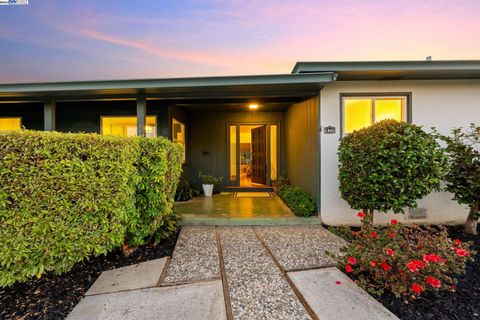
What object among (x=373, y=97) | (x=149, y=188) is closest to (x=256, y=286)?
(x=149, y=188)

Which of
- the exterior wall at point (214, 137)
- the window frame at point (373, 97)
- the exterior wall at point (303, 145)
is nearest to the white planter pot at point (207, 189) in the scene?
the exterior wall at point (214, 137)

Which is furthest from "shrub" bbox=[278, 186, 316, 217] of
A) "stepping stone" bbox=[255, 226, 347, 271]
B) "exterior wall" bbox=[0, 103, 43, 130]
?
"exterior wall" bbox=[0, 103, 43, 130]

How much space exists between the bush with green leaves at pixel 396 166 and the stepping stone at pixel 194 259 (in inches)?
81.0

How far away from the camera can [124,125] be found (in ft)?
19.4

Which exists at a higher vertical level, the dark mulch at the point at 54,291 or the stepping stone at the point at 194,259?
the stepping stone at the point at 194,259

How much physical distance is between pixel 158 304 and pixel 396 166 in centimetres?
315

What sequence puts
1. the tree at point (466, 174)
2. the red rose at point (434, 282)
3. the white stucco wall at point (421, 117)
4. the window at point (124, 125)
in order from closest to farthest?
the red rose at point (434, 282) → the tree at point (466, 174) → the white stucco wall at point (421, 117) → the window at point (124, 125)

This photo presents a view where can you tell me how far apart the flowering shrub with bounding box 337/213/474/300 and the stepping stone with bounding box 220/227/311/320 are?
2.13 feet

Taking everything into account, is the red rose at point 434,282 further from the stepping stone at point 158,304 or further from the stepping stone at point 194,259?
the stepping stone at point 194,259

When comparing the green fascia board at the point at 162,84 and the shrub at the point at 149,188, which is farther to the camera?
the green fascia board at the point at 162,84

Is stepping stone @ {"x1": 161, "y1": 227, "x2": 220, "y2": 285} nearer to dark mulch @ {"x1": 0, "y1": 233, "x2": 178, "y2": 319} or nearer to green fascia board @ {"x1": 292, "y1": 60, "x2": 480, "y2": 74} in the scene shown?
dark mulch @ {"x1": 0, "y1": 233, "x2": 178, "y2": 319}

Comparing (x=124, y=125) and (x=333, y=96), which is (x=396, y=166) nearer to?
(x=333, y=96)

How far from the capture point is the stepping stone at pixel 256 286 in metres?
1.62

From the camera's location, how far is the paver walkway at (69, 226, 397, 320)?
1629mm
